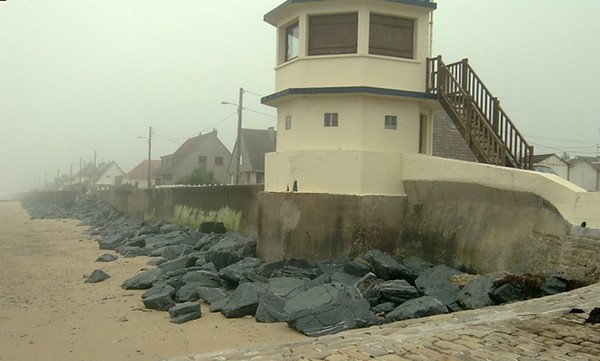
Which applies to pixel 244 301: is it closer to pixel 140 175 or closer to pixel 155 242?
pixel 155 242

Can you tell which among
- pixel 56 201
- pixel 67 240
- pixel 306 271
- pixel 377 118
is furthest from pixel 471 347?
pixel 56 201

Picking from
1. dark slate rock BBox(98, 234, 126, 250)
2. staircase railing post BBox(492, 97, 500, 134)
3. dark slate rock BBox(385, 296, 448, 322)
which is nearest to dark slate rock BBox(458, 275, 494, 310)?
dark slate rock BBox(385, 296, 448, 322)

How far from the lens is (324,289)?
1020 cm

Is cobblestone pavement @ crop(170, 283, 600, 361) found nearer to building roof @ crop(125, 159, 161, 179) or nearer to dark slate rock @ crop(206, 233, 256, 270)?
→ dark slate rock @ crop(206, 233, 256, 270)

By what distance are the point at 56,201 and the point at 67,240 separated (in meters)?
52.7

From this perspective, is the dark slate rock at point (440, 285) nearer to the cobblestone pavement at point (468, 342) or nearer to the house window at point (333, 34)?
the cobblestone pavement at point (468, 342)

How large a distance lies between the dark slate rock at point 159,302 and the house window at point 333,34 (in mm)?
7043

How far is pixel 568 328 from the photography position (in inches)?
235

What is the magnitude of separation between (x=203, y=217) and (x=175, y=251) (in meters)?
6.50

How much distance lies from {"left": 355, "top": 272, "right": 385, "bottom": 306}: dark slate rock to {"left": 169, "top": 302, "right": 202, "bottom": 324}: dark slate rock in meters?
3.18

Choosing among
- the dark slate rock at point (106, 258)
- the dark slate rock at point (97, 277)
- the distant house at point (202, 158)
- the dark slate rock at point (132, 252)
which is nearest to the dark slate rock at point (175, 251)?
the dark slate rock at point (132, 252)

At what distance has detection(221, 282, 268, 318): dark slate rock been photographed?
416 inches

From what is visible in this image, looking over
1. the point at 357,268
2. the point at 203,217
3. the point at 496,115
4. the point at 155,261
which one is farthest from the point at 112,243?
the point at 496,115

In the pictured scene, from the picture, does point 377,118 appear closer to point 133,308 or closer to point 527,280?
point 527,280
